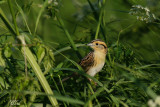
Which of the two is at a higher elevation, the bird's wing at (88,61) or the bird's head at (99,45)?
the bird's head at (99,45)

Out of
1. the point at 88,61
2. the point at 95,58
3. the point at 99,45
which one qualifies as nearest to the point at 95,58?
the point at 95,58

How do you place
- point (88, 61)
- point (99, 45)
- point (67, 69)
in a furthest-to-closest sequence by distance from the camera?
point (88, 61)
point (99, 45)
point (67, 69)

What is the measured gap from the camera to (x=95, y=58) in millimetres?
3852

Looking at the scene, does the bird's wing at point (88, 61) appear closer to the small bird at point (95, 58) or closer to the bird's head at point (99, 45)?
the small bird at point (95, 58)

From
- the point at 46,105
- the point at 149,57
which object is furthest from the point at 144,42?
the point at 46,105

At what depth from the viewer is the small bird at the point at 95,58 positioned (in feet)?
11.6

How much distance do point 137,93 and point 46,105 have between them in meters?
0.91

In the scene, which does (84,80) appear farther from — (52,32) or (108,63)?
(52,32)

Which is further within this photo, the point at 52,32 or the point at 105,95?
the point at 52,32

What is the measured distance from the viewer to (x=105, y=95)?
2725 mm

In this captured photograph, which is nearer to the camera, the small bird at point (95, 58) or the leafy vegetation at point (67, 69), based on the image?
the leafy vegetation at point (67, 69)

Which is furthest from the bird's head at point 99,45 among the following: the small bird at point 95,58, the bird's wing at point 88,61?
the bird's wing at point 88,61

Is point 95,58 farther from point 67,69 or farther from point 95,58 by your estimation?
point 67,69

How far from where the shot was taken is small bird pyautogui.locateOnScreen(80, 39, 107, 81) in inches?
139
